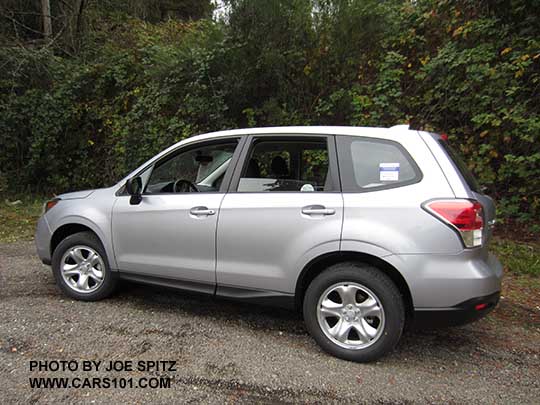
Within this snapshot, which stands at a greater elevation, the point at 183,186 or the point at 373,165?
the point at 373,165

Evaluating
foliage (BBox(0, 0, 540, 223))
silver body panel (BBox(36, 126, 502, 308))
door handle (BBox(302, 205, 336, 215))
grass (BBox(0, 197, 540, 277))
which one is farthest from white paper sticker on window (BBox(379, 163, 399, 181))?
foliage (BBox(0, 0, 540, 223))

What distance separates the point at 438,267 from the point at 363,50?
5825 mm

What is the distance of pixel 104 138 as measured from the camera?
984 cm

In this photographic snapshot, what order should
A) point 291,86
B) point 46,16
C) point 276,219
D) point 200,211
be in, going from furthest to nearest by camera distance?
1. point 46,16
2. point 291,86
3. point 200,211
4. point 276,219

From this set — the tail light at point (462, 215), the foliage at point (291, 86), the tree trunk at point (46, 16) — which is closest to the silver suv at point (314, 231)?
the tail light at point (462, 215)

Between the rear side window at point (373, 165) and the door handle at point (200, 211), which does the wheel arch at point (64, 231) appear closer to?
the door handle at point (200, 211)

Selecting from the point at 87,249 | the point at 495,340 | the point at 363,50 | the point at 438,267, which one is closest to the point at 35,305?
the point at 87,249

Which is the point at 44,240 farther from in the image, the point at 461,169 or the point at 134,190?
the point at 461,169

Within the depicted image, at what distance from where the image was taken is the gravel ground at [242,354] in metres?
2.55

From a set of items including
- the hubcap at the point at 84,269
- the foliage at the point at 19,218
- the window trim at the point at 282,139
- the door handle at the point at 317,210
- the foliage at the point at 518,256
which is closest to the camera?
the door handle at the point at 317,210

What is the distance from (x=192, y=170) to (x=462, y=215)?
101 inches

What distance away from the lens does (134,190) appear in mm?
3701

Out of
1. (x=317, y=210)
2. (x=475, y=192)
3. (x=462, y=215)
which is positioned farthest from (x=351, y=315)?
(x=475, y=192)

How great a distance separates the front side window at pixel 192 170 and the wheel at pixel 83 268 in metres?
0.85
